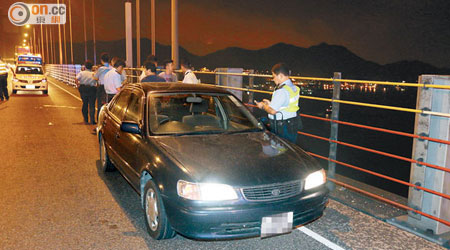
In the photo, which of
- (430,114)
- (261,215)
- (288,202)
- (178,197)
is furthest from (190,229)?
(430,114)

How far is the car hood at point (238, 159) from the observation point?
362 cm

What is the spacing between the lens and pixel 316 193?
3889 mm

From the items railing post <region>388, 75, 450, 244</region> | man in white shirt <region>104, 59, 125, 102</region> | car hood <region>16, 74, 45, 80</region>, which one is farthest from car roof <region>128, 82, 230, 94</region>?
car hood <region>16, 74, 45, 80</region>

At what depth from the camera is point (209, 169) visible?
12.1 ft

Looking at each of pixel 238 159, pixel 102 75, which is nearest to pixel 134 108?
pixel 238 159

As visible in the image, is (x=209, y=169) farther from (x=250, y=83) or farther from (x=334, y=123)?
(x=250, y=83)

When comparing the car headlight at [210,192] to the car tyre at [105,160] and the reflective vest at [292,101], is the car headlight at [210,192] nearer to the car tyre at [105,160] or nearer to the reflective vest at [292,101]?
the reflective vest at [292,101]

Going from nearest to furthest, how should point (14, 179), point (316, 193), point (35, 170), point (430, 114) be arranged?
1. point (316, 193)
2. point (430, 114)
3. point (14, 179)
4. point (35, 170)

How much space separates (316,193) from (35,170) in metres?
4.80

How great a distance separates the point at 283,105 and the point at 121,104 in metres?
2.29

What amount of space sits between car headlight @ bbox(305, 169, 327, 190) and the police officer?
1538 mm

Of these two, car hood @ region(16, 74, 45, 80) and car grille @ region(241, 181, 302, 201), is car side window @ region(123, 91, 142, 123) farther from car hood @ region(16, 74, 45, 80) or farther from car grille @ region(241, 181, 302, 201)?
car hood @ region(16, 74, 45, 80)

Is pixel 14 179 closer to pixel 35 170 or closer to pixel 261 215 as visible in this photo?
pixel 35 170

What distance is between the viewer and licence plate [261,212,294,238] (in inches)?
139
